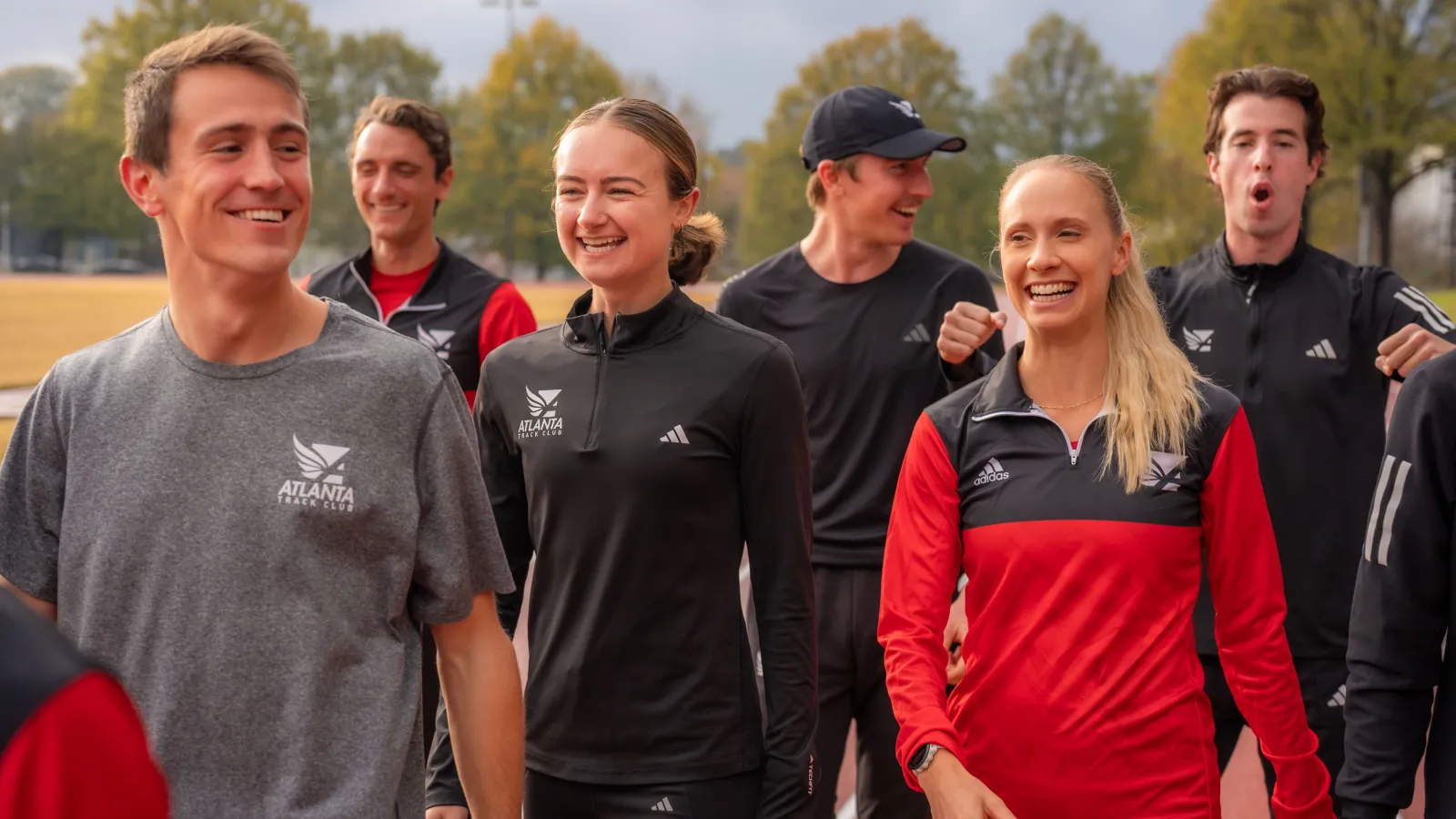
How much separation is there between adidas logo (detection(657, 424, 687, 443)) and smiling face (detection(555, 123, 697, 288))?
392 millimetres

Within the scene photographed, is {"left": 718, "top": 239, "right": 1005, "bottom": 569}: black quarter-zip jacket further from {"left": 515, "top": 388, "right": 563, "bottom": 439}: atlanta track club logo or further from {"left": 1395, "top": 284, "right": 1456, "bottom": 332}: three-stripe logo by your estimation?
{"left": 515, "top": 388, "right": 563, "bottom": 439}: atlanta track club logo

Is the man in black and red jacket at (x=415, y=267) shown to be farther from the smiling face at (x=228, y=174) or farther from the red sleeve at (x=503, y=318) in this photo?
the smiling face at (x=228, y=174)

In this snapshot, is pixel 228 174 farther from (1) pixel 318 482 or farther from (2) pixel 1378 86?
(2) pixel 1378 86

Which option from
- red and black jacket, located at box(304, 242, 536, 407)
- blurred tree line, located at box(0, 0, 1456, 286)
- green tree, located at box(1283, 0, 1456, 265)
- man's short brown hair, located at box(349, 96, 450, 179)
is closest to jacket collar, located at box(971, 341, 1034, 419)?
red and black jacket, located at box(304, 242, 536, 407)

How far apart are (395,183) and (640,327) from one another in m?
2.31

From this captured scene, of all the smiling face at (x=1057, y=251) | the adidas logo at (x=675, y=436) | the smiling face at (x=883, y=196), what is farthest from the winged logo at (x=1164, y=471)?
the smiling face at (x=883, y=196)

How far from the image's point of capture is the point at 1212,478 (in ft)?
9.93

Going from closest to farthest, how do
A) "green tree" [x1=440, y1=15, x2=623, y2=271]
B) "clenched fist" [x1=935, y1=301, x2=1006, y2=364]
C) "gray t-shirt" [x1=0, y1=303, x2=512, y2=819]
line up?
"gray t-shirt" [x1=0, y1=303, x2=512, y2=819]
"clenched fist" [x1=935, y1=301, x2=1006, y2=364]
"green tree" [x1=440, y1=15, x2=623, y2=271]

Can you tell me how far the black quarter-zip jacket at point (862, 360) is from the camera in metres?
4.46

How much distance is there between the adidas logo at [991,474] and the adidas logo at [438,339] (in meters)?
2.45

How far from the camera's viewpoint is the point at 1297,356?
4.38 metres

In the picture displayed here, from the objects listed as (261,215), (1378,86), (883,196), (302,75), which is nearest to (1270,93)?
(883,196)

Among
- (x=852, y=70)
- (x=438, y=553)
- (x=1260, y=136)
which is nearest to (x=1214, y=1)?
(x=852, y=70)

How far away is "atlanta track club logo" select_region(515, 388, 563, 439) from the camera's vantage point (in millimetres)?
3186
